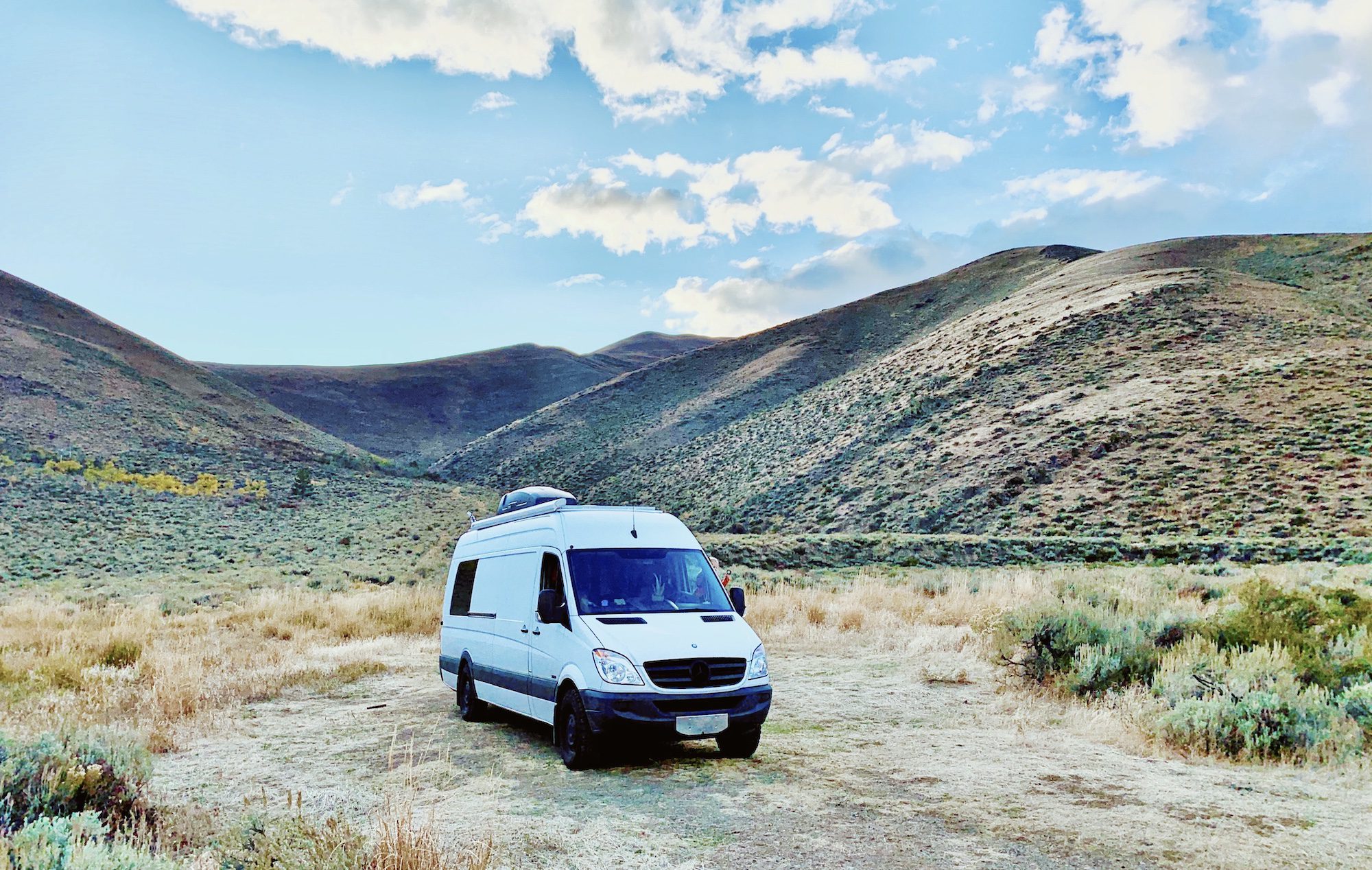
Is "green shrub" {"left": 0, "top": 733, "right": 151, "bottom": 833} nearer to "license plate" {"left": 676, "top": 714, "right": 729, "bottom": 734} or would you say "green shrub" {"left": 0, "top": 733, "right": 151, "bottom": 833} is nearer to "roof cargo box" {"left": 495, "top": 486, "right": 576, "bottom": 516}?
"license plate" {"left": 676, "top": 714, "right": 729, "bottom": 734}

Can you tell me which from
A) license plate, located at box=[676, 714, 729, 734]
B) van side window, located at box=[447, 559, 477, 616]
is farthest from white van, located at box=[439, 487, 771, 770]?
van side window, located at box=[447, 559, 477, 616]

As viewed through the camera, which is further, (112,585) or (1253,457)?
(1253,457)

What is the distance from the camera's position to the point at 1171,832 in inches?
235

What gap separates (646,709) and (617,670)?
416 millimetres

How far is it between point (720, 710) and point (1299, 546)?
1141 inches

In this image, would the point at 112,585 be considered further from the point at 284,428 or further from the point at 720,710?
the point at 284,428

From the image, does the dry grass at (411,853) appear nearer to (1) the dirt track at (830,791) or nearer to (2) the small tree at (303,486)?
(1) the dirt track at (830,791)

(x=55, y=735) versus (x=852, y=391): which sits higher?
(x=852, y=391)

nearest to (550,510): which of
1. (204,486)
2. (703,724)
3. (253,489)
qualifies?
(703,724)

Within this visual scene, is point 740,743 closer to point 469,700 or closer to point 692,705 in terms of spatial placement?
point 692,705

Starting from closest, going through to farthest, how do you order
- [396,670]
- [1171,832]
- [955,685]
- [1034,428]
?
[1171,832], [955,685], [396,670], [1034,428]

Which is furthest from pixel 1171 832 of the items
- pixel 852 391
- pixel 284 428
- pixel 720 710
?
pixel 284 428

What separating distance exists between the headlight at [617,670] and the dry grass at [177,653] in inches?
146

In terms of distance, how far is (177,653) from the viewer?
47.6ft
